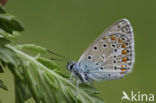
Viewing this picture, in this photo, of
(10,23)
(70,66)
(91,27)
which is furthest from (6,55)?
(91,27)

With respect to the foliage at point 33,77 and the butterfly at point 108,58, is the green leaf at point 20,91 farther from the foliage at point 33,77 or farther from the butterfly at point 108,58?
the butterfly at point 108,58

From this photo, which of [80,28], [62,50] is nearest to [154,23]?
[80,28]

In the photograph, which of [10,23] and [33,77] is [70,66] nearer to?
[33,77]

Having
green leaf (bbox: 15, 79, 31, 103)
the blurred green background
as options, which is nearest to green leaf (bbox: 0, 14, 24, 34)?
green leaf (bbox: 15, 79, 31, 103)

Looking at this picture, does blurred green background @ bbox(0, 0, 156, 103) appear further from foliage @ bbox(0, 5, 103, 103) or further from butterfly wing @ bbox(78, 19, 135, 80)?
foliage @ bbox(0, 5, 103, 103)

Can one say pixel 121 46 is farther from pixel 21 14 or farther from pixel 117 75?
pixel 21 14

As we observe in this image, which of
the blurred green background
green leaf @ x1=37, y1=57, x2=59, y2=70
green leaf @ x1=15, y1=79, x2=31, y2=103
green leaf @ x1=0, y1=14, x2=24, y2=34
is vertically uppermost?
the blurred green background

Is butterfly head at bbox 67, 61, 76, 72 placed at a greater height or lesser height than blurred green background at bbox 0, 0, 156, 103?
lesser

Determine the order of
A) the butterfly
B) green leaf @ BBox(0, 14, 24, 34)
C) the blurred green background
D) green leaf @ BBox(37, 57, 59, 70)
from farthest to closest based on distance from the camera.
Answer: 1. the blurred green background
2. the butterfly
3. green leaf @ BBox(37, 57, 59, 70)
4. green leaf @ BBox(0, 14, 24, 34)
